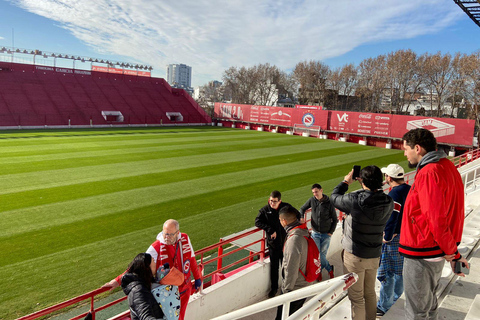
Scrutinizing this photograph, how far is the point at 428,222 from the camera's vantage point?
8.84 feet

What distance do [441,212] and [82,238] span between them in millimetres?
7274

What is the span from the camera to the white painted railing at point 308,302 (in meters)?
2.39

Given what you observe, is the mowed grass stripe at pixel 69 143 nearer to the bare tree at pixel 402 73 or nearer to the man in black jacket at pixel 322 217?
the man in black jacket at pixel 322 217

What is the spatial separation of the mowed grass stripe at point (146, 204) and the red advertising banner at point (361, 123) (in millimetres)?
14888

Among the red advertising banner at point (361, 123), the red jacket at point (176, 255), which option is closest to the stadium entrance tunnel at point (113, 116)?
the red advertising banner at point (361, 123)

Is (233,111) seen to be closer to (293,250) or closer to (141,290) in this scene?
(293,250)

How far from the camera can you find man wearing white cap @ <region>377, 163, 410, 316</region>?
416cm

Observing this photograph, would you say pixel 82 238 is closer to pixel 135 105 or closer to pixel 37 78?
pixel 135 105

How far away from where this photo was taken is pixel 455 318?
348 cm

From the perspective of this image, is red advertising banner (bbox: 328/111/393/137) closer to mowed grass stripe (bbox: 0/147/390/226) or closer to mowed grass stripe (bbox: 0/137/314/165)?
mowed grass stripe (bbox: 0/137/314/165)

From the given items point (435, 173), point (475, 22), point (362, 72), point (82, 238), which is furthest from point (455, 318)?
point (362, 72)

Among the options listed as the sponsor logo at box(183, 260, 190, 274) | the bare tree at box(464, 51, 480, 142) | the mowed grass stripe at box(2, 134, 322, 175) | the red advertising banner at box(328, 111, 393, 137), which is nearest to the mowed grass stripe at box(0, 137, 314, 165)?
the mowed grass stripe at box(2, 134, 322, 175)

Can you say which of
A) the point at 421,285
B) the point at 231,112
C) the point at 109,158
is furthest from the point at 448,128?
the point at 421,285

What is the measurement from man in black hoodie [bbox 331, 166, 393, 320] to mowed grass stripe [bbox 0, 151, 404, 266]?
19.1 feet
